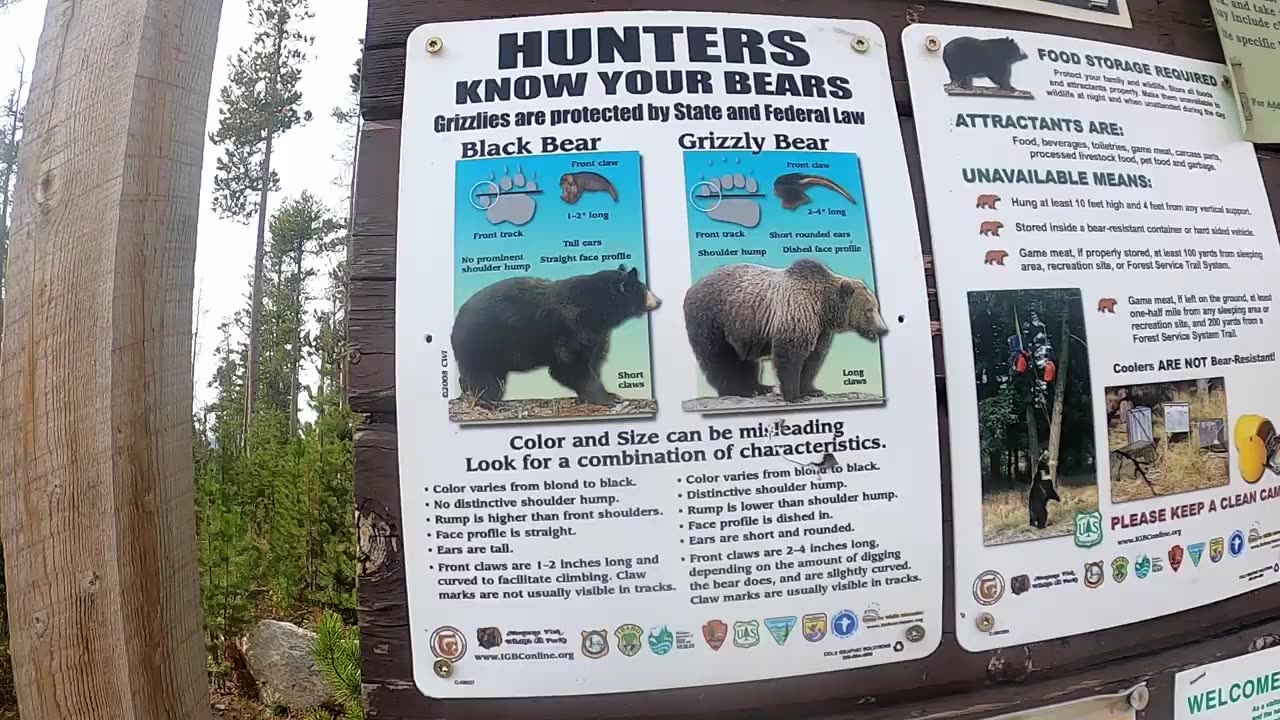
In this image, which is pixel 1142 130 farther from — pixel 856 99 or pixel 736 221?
pixel 736 221

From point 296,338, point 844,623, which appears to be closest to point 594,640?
point 844,623

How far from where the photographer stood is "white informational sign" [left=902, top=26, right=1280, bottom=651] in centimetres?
109

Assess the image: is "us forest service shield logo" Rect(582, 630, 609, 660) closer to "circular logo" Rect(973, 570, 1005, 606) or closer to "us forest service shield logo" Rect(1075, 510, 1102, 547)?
"circular logo" Rect(973, 570, 1005, 606)

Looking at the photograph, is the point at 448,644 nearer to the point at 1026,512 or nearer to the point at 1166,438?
the point at 1026,512

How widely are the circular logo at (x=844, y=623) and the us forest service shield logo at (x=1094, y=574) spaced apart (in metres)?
0.43

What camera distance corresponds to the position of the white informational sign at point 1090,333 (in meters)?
1.09

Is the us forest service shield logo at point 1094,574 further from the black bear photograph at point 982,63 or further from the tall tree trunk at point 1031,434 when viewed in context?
the black bear photograph at point 982,63

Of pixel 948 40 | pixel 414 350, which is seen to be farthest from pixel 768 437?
pixel 948 40

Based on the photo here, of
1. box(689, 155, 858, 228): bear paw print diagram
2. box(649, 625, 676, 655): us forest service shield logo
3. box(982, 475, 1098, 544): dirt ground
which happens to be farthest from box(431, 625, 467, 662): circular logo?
box(982, 475, 1098, 544): dirt ground

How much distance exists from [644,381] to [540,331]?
171mm

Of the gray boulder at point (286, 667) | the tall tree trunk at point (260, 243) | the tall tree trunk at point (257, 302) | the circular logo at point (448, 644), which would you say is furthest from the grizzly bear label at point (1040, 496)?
the tall tree trunk at point (260, 243)

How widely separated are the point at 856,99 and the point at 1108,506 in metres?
0.81

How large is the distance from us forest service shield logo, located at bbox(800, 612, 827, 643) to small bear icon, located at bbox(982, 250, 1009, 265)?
635 mm

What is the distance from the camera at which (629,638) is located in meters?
0.99
